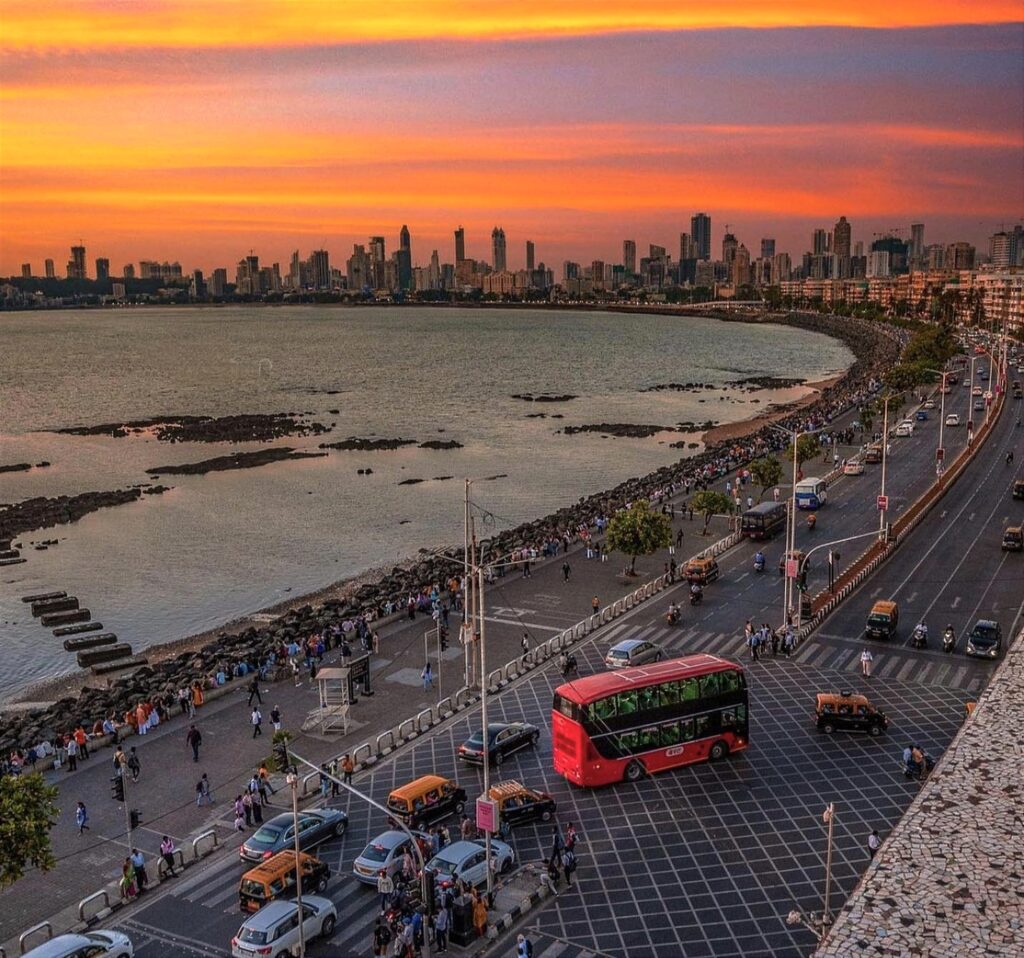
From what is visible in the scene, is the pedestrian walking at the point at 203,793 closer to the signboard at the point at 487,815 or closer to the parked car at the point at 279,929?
the parked car at the point at 279,929

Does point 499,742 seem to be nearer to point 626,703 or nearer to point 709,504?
point 626,703

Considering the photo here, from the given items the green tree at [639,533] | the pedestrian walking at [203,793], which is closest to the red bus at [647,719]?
the pedestrian walking at [203,793]

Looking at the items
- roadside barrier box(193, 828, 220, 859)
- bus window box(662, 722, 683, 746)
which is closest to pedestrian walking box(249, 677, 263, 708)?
roadside barrier box(193, 828, 220, 859)

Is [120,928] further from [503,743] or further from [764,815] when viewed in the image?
[764,815]

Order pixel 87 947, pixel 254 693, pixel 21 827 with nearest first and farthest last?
1. pixel 87 947
2. pixel 21 827
3. pixel 254 693

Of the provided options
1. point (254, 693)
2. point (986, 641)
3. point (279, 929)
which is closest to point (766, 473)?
point (986, 641)

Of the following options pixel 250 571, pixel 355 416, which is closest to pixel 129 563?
pixel 250 571
